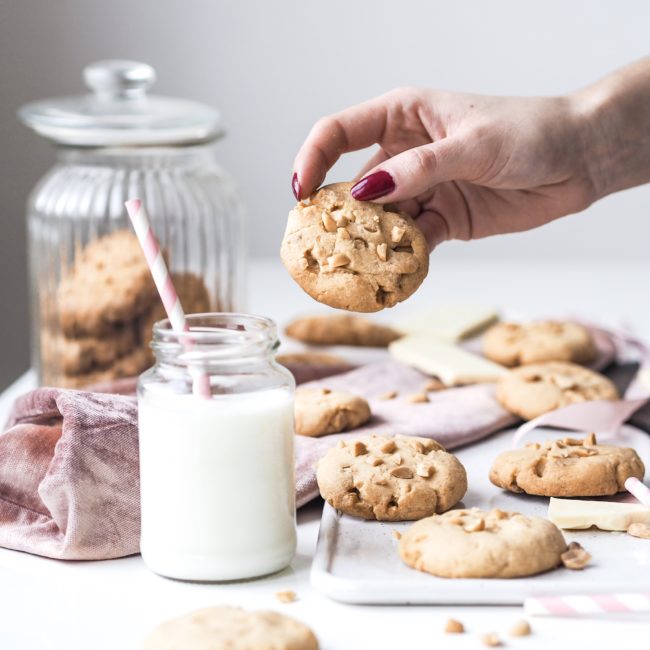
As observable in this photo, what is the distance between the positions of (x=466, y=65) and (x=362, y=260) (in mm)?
A: 2669

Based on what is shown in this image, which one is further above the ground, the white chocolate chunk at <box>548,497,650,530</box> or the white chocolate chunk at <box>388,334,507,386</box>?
the white chocolate chunk at <box>548,497,650,530</box>

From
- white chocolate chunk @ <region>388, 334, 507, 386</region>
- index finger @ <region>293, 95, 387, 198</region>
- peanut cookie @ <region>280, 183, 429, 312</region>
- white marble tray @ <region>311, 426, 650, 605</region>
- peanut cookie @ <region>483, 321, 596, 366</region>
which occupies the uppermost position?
→ index finger @ <region>293, 95, 387, 198</region>

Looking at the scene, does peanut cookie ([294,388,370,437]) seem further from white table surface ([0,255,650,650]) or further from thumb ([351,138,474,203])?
thumb ([351,138,474,203])

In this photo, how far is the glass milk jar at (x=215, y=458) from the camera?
1.19m

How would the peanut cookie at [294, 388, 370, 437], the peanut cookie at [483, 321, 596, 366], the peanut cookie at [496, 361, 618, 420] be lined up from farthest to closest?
the peanut cookie at [483, 321, 596, 366] → the peanut cookie at [496, 361, 618, 420] → the peanut cookie at [294, 388, 370, 437]

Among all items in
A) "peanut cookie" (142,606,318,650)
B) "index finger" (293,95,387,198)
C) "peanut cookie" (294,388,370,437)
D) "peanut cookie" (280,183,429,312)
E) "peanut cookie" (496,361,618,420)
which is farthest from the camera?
"peanut cookie" (496,361,618,420)

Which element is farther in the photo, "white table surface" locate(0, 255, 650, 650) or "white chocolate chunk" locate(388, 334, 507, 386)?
"white chocolate chunk" locate(388, 334, 507, 386)

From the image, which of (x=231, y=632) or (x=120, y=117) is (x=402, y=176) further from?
(x=120, y=117)

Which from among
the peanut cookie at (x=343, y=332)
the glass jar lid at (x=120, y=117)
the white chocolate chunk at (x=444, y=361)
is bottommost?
the peanut cookie at (x=343, y=332)

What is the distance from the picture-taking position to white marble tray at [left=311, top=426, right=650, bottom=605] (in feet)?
3.73

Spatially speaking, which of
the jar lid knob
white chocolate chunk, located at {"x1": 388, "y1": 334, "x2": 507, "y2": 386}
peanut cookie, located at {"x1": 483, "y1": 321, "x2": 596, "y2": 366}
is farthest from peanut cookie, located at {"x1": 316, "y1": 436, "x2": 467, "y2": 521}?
the jar lid knob

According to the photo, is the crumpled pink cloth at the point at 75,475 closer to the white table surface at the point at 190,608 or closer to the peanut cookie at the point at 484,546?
the white table surface at the point at 190,608

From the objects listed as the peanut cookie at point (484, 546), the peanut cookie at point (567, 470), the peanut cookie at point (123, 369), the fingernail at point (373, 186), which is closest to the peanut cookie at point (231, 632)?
the peanut cookie at point (484, 546)

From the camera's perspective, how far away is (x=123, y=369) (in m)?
1.98
